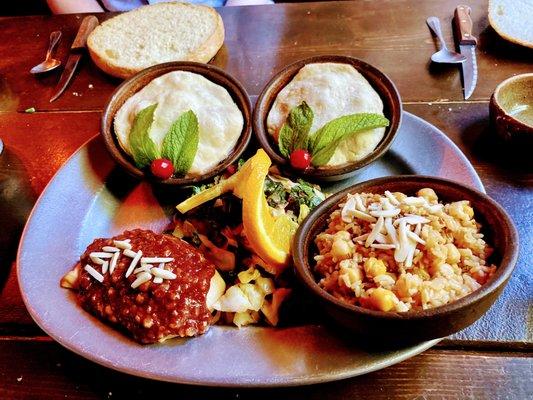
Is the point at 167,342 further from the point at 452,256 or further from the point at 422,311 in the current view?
the point at 452,256

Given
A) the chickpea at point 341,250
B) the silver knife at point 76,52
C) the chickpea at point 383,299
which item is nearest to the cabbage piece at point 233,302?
the chickpea at point 341,250

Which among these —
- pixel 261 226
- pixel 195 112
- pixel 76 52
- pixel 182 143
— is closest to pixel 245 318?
pixel 261 226

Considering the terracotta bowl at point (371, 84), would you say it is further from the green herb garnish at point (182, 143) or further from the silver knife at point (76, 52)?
the silver knife at point (76, 52)

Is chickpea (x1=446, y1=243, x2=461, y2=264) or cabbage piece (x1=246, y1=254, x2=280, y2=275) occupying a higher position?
chickpea (x1=446, y1=243, x2=461, y2=264)

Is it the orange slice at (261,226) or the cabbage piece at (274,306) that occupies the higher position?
the orange slice at (261,226)

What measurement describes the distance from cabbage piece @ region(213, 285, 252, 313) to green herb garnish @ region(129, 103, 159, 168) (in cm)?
66

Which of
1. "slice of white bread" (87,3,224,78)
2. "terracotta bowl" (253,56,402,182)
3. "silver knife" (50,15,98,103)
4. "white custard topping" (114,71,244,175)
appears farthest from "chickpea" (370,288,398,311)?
"silver knife" (50,15,98,103)

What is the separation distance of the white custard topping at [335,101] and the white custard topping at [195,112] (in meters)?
0.20

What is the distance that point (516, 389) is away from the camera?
1521 millimetres

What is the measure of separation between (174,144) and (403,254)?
1.02 meters

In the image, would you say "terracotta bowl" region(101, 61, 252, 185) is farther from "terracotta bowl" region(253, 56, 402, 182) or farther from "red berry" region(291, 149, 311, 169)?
"red berry" region(291, 149, 311, 169)

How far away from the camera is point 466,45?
2689 mm

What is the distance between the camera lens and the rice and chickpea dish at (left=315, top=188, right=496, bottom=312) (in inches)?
Answer: 55.6

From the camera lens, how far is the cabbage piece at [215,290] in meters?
1.67
